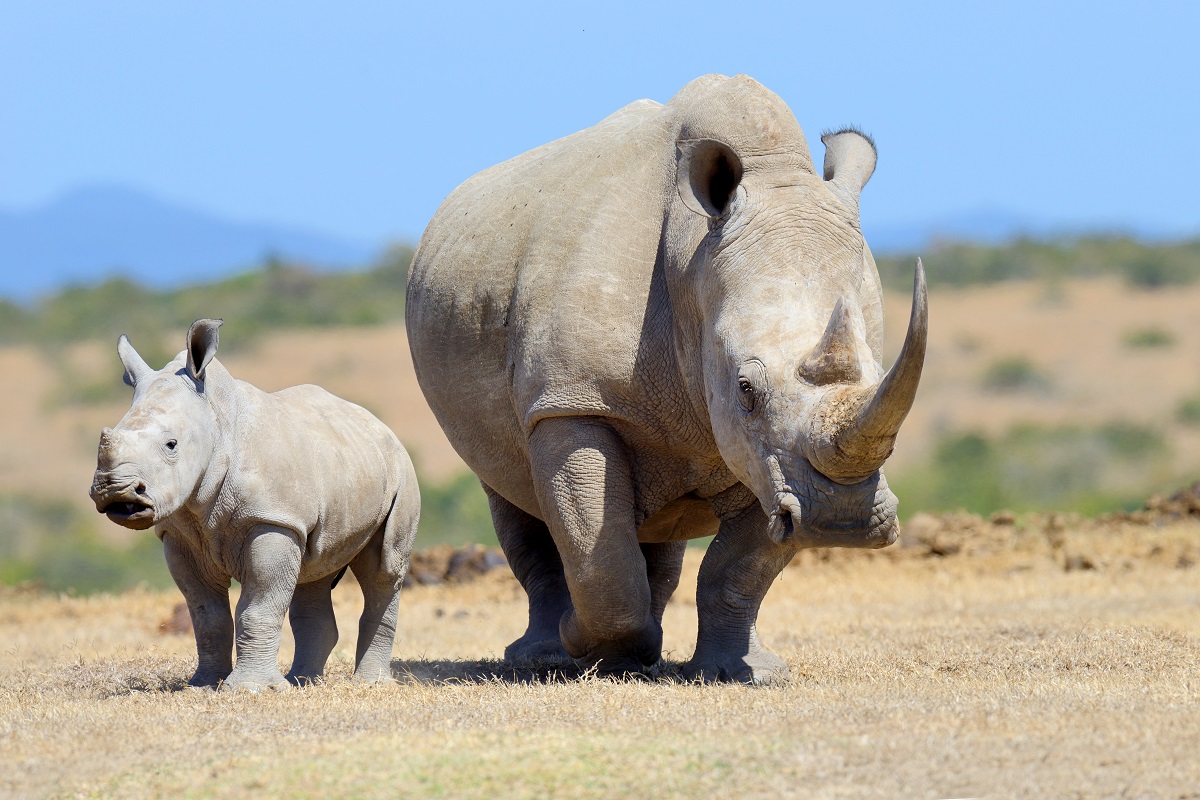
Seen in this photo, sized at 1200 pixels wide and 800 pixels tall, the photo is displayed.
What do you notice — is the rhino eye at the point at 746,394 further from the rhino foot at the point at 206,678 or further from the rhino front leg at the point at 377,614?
the rhino foot at the point at 206,678

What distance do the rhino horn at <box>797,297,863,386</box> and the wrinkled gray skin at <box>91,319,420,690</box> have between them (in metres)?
2.35

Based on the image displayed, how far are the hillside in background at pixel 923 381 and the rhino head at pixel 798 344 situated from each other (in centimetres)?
1401

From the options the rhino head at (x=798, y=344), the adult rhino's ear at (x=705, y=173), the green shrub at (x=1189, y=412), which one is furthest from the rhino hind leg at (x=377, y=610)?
the green shrub at (x=1189, y=412)

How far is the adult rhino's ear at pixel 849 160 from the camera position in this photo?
25.0 feet

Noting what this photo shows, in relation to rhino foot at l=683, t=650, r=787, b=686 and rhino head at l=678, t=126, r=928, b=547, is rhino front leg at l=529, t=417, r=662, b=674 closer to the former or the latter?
rhino foot at l=683, t=650, r=787, b=686

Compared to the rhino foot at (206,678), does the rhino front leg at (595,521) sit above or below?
above

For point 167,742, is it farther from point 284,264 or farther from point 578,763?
point 284,264

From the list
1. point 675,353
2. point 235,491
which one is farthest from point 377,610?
point 675,353

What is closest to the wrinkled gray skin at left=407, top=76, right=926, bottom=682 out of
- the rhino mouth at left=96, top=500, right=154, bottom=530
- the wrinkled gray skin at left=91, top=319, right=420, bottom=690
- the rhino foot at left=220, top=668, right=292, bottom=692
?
the wrinkled gray skin at left=91, top=319, right=420, bottom=690

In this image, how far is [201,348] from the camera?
738 centimetres

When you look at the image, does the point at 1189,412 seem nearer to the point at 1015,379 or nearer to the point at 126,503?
the point at 1015,379

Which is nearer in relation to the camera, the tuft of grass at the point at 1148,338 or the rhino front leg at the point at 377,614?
the rhino front leg at the point at 377,614

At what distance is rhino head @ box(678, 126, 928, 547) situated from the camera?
20.2ft

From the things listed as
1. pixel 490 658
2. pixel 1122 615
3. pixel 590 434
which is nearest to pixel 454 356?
pixel 590 434
